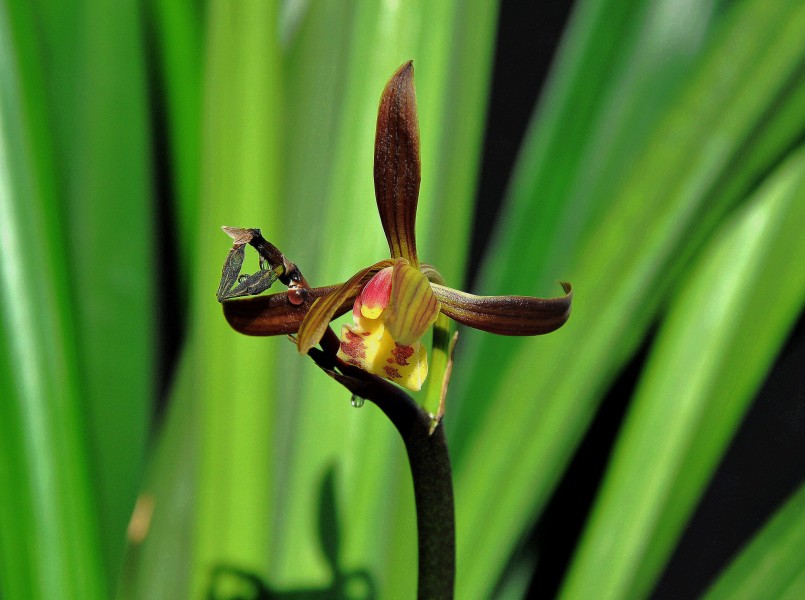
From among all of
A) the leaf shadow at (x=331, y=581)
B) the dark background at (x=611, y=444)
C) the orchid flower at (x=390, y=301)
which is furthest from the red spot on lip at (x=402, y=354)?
the dark background at (x=611, y=444)

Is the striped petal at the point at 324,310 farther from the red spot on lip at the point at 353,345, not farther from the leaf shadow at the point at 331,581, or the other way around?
the leaf shadow at the point at 331,581

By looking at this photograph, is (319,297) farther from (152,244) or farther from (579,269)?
(152,244)

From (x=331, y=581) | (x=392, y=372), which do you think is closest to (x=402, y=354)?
(x=392, y=372)

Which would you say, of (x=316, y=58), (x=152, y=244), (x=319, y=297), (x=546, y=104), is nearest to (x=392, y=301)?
(x=319, y=297)

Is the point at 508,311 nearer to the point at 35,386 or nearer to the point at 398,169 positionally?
the point at 398,169

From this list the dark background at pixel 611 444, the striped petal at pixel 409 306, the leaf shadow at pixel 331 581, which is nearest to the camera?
the striped petal at pixel 409 306

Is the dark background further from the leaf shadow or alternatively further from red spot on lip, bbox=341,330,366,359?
red spot on lip, bbox=341,330,366,359
